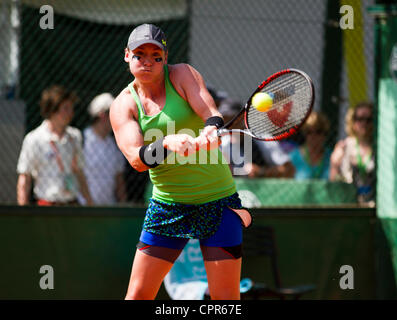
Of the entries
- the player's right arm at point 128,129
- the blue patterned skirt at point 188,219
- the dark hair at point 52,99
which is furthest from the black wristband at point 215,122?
the dark hair at point 52,99

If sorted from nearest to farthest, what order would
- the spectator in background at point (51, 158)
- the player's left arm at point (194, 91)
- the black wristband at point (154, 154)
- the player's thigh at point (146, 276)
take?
Result: the black wristband at point (154, 154), the player's left arm at point (194, 91), the player's thigh at point (146, 276), the spectator in background at point (51, 158)

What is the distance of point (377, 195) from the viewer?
5.50 meters

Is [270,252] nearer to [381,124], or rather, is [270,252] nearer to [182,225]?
[381,124]

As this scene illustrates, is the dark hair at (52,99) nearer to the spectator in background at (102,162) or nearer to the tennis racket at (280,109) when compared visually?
the spectator in background at (102,162)

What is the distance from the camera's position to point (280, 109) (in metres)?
3.45

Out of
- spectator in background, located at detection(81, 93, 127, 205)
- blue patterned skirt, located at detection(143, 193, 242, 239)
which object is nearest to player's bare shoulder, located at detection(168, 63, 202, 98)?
blue patterned skirt, located at detection(143, 193, 242, 239)

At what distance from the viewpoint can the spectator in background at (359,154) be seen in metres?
5.68

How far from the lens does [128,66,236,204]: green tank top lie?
3.48 m

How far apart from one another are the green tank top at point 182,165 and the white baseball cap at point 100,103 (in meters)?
2.13

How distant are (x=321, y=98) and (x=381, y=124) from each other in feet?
3.72

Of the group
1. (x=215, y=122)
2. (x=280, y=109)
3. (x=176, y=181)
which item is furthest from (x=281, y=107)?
(x=176, y=181)

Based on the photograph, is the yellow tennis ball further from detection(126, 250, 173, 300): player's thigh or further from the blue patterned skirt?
detection(126, 250, 173, 300): player's thigh
